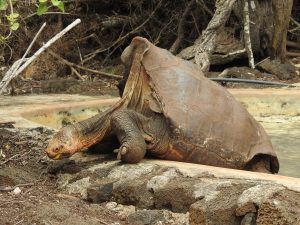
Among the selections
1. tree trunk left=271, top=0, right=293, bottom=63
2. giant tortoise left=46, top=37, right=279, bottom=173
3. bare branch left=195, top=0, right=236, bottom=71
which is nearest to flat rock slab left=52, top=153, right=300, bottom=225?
giant tortoise left=46, top=37, right=279, bottom=173

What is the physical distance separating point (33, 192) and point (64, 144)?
58 centimetres

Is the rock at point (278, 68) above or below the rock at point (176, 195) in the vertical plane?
below

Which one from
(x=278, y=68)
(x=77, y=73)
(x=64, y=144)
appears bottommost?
(x=77, y=73)

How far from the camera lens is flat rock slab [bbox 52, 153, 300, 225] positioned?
3584 mm

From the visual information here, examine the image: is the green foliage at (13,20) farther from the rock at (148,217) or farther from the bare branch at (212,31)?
the bare branch at (212,31)

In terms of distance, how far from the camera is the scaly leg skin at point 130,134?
4.91 m

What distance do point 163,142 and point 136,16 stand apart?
9.05m

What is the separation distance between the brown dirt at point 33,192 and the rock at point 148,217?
81mm

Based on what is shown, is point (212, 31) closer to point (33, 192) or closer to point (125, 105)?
point (125, 105)

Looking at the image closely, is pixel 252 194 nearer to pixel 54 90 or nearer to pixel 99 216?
pixel 99 216

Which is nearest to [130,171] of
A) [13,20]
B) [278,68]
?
[13,20]

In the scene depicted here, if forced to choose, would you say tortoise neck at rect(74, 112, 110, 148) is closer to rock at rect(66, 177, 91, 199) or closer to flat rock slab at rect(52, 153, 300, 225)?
flat rock slab at rect(52, 153, 300, 225)

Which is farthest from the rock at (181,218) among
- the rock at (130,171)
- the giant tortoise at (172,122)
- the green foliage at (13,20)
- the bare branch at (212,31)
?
the bare branch at (212,31)

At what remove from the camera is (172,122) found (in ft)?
17.2
